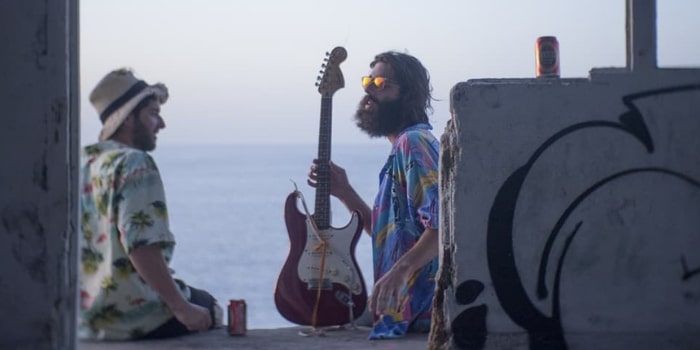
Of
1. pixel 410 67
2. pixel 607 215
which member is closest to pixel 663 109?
pixel 607 215

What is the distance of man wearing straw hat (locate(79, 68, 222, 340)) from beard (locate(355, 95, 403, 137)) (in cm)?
125

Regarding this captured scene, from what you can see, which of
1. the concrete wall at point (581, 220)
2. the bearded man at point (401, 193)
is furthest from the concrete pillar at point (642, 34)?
the bearded man at point (401, 193)

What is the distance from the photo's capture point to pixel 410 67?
1002cm

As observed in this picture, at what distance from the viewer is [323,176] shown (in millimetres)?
10141

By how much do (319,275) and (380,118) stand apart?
1039mm

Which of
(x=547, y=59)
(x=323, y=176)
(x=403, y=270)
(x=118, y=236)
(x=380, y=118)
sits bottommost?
(x=403, y=270)

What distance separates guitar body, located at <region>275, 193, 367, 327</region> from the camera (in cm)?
1005

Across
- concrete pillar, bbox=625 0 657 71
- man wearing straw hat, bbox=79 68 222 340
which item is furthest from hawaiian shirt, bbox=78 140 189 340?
concrete pillar, bbox=625 0 657 71

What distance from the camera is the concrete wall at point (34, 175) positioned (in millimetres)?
8133

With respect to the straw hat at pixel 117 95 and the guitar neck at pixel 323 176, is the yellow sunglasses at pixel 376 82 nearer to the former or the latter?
the guitar neck at pixel 323 176

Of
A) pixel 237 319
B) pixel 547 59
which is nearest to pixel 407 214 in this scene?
pixel 237 319

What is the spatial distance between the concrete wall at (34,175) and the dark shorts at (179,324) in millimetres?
1490

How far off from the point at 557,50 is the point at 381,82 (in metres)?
1.55

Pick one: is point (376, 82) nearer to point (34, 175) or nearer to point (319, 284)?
point (319, 284)
